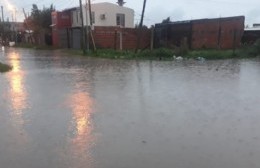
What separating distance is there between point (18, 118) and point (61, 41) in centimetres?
4693

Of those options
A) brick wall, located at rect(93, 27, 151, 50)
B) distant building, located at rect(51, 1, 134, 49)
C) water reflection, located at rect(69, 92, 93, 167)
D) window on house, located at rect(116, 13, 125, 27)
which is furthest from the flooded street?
window on house, located at rect(116, 13, 125, 27)

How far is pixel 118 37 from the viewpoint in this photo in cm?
4159

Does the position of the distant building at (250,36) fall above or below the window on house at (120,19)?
below

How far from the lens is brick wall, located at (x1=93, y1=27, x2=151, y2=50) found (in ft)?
135

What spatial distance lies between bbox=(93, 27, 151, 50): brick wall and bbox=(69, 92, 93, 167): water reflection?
1178 inches

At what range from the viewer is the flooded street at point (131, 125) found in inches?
234

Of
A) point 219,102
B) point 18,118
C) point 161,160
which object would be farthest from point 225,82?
point 161,160

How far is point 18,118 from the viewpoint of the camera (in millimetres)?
8633

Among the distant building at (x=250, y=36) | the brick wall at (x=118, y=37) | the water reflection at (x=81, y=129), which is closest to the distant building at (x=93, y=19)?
the brick wall at (x=118, y=37)

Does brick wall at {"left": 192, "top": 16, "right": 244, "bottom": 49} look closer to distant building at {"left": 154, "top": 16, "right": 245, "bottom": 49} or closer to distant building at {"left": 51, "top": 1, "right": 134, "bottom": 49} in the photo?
distant building at {"left": 154, "top": 16, "right": 245, "bottom": 49}

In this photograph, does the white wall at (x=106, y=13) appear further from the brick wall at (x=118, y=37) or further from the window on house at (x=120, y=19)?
the brick wall at (x=118, y=37)

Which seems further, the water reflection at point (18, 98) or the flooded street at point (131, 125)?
the water reflection at point (18, 98)

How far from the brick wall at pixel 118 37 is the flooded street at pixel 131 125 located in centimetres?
2774

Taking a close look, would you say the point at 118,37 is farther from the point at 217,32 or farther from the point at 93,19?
the point at 93,19
